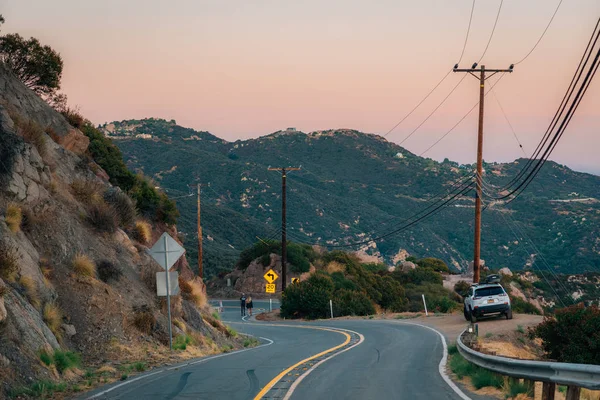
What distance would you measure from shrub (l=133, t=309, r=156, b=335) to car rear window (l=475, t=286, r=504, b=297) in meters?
17.6

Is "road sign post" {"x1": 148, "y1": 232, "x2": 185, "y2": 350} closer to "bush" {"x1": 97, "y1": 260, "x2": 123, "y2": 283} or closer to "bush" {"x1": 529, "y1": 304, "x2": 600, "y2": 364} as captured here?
"bush" {"x1": 97, "y1": 260, "x2": 123, "y2": 283}

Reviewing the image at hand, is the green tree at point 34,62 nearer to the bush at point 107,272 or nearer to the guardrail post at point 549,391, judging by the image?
the bush at point 107,272

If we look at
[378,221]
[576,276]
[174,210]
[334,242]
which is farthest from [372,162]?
[174,210]

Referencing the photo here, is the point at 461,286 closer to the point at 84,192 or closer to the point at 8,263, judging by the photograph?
the point at 84,192

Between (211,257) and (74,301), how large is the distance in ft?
271

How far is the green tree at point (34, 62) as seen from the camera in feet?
101

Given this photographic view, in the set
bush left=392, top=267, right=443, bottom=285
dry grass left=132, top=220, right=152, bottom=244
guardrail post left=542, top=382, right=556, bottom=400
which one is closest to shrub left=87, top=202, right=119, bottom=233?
dry grass left=132, top=220, right=152, bottom=244

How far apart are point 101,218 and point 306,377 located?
11.1 meters

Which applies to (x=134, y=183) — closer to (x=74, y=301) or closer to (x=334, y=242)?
(x=74, y=301)

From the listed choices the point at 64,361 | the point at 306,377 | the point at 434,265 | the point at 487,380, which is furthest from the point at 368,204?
the point at 487,380

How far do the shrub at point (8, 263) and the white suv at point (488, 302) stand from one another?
2185 centimetres

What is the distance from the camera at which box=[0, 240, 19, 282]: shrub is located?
16.1 meters

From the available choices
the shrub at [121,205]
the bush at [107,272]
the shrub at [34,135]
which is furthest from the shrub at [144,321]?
the shrub at [34,135]

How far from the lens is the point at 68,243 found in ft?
68.0
